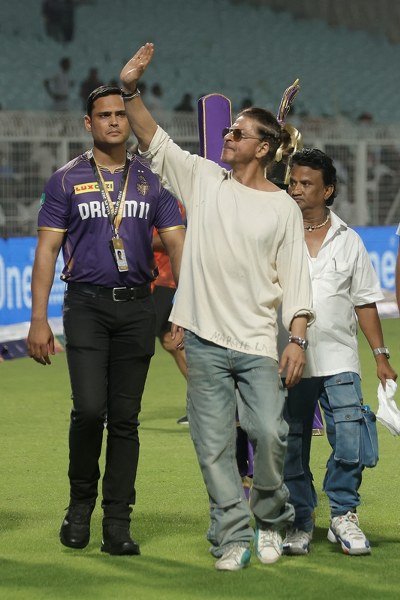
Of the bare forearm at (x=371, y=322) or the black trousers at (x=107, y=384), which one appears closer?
the black trousers at (x=107, y=384)

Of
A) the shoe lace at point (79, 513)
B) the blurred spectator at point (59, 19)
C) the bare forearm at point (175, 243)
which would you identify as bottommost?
the shoe lace at point (79, 513)

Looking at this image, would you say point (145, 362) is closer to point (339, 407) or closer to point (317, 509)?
point (339, 407)

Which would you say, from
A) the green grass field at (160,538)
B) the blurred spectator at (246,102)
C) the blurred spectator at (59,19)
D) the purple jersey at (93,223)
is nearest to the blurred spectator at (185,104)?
the blurred spectator at (246,102)

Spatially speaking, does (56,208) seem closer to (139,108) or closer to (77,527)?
(139,108)

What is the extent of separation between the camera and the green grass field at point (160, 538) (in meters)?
5.16

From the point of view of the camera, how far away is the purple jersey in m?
5.79

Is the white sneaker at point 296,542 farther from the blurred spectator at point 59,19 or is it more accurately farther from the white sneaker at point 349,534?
the blurred spectator at point 59,19

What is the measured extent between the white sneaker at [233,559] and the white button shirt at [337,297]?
2.80 feet

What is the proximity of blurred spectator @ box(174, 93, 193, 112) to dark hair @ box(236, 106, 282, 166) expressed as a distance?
18.3m

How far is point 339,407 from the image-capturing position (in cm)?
580

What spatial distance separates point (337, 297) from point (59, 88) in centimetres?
1723

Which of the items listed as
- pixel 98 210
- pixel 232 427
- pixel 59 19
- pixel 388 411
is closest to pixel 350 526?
pixel 388 411

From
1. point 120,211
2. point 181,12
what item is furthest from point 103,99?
point 181,12

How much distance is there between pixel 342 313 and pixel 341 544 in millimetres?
1032
